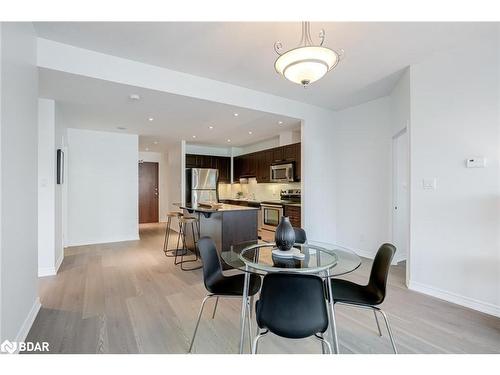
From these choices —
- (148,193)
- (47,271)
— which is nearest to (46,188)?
(47,271)

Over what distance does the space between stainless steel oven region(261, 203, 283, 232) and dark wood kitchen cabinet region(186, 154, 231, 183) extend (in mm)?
2145

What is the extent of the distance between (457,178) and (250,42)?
2.57 m

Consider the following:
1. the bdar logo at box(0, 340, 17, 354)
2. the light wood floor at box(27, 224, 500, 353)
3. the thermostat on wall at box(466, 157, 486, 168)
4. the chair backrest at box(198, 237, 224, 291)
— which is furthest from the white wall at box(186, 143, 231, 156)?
the thermostat on wall at box(466, 157, 486, 168)

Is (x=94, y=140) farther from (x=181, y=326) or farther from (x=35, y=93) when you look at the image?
(x=181, y=326)

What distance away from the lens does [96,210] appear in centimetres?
551

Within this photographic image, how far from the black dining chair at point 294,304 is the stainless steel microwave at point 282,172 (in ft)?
13.6

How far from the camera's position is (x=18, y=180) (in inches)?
73.8

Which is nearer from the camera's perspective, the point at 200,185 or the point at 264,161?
the point at 264,161

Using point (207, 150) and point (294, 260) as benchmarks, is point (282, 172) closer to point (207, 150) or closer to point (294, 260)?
point (207, 150)

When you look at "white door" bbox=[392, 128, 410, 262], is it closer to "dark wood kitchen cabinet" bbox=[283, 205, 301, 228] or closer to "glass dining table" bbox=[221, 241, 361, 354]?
"dark wood kitchen cabinet" bbox=[283, 205, 301, 228]

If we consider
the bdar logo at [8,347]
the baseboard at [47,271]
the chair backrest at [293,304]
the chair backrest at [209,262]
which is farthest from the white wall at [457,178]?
the baseboard at [47,271]

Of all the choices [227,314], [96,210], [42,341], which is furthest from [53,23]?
[96,210]
